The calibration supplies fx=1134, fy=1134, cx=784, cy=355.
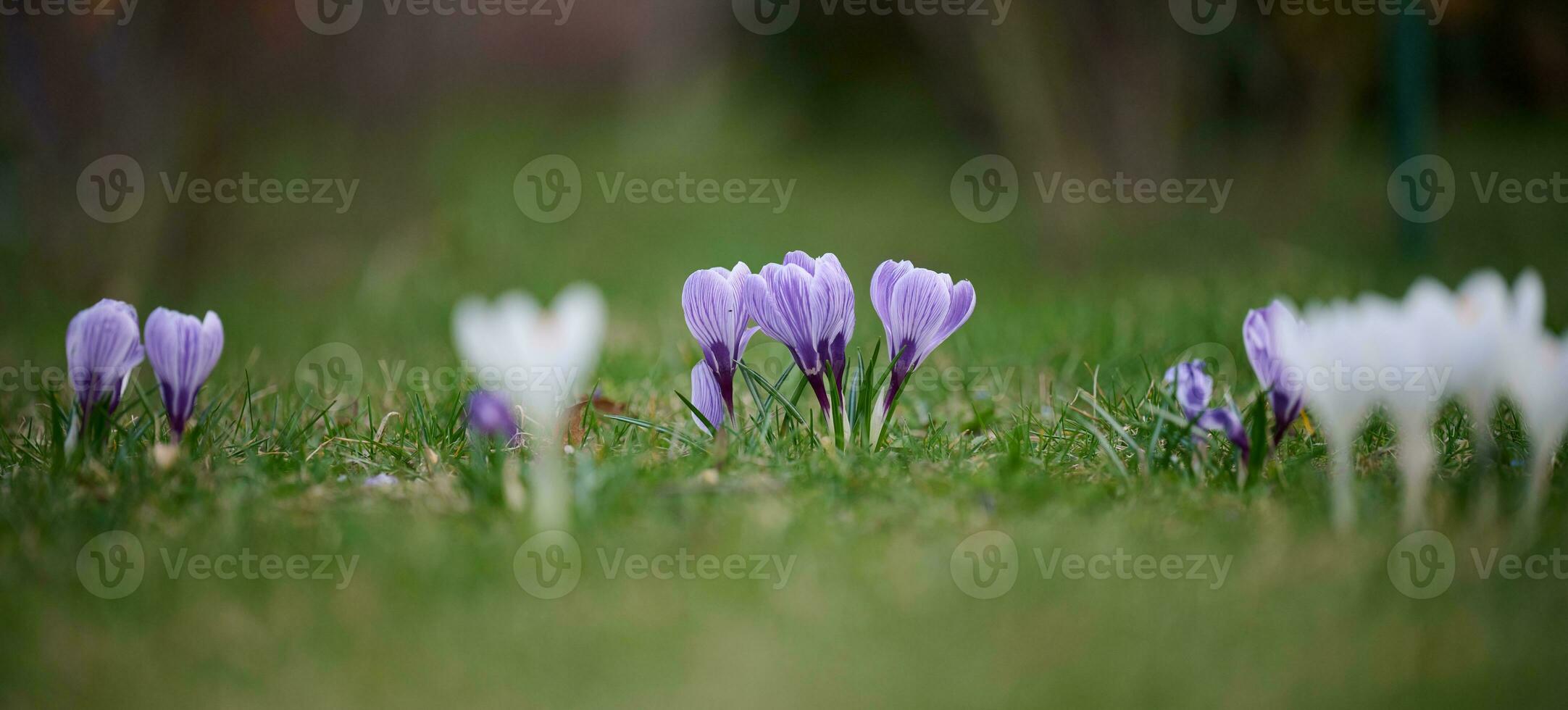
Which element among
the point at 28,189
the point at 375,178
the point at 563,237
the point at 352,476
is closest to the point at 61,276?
the point at 28,189

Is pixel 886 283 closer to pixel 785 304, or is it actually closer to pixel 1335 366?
pixel 785 304

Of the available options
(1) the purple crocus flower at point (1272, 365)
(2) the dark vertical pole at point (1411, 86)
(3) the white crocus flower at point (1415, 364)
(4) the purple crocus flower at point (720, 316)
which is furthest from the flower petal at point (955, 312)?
(2) the dark vertical pole at point (1411, 86)

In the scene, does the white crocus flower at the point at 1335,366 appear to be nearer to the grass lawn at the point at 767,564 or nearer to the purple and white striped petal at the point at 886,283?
the grass lawn at the point at 767,564

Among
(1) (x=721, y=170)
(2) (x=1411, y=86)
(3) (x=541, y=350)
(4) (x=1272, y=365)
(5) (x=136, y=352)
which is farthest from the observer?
(1) (x=721, y=170)

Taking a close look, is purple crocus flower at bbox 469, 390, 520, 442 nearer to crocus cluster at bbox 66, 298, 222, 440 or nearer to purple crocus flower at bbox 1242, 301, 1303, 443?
crocus cluster at bbox 66, 298, 222, 440

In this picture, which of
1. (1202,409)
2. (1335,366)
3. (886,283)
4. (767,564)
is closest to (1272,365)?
(1202,409)

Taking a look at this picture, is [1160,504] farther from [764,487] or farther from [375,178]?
[375,178]
